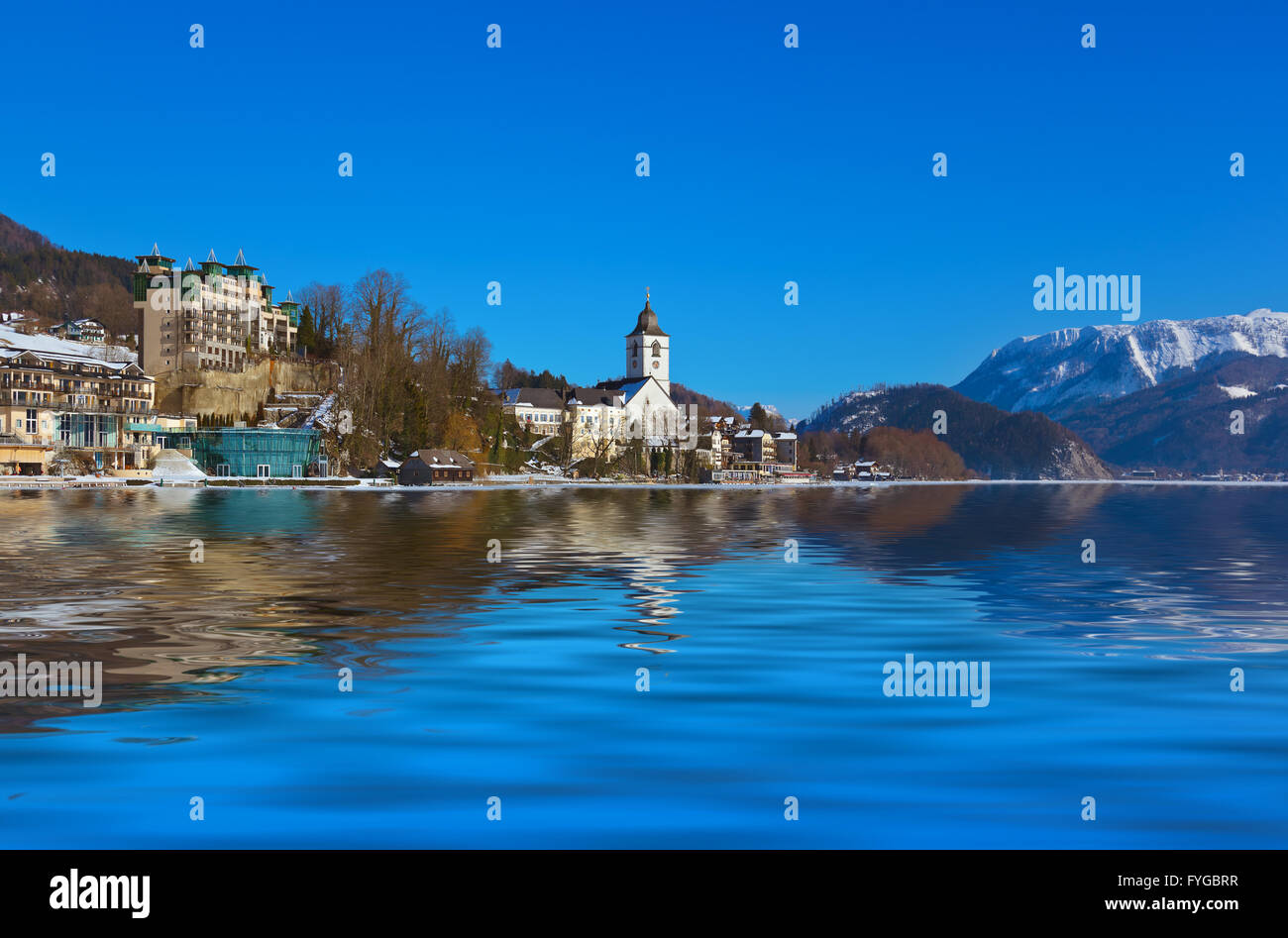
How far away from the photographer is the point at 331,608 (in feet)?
71.8

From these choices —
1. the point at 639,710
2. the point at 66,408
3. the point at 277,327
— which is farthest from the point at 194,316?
the point at 639,710

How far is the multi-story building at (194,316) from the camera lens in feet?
529

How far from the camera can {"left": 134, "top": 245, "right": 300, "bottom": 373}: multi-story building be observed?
161375 mm

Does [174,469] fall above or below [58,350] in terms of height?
below

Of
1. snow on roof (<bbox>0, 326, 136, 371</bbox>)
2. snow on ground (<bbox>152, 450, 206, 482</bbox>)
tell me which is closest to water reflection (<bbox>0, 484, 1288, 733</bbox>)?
snow on ground (<bbox>152, 450, 206, 482</bbox>)

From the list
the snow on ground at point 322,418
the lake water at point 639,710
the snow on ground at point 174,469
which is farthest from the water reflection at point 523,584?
the snow on ground at point 322,418

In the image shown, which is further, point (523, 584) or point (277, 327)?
point (277, 327)

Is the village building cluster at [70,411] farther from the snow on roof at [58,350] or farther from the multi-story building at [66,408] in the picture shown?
the snow on roof at [58,350]

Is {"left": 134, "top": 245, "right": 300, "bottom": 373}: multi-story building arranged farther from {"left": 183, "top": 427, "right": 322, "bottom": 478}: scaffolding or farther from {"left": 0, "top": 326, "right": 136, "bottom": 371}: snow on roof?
{"left": 183, "top": 427, "right": 322, "bottom": 478}: scaffolding

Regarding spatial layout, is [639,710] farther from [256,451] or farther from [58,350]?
[58,350]

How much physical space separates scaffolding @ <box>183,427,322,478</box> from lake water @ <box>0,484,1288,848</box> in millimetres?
114360

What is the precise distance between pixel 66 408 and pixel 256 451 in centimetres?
2402

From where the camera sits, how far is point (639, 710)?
12.8 meters
